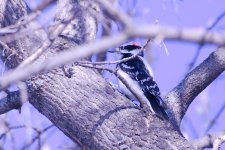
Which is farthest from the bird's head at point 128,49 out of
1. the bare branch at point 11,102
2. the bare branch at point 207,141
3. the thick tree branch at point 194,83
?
the bare branch at point 11,102

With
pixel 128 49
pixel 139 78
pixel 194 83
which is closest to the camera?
pixel 194 83

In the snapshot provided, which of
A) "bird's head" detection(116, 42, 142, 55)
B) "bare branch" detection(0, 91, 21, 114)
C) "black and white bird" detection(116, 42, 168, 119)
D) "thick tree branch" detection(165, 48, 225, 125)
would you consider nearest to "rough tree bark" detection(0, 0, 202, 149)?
"bare branch" detection(0, 91, 21, 114)

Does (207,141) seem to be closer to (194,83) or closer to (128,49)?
(194,83)

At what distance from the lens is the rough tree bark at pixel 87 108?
263 cm

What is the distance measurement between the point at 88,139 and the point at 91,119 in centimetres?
11

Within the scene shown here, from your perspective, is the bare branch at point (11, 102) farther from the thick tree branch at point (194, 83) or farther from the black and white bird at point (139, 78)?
the black and white bird at point (139, 78)

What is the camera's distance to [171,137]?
8.80 feet

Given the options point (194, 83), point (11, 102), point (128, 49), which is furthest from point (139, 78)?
point (11, 102)

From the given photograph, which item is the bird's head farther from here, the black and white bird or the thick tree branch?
the thick tree branch

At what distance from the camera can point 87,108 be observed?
2.72 meters

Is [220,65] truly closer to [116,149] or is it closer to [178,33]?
[116,149]

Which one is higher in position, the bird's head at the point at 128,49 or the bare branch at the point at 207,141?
the bird's head at the point at 128,49

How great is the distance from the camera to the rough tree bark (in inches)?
104

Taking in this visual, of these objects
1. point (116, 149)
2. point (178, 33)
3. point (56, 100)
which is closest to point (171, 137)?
point (116, 149)
